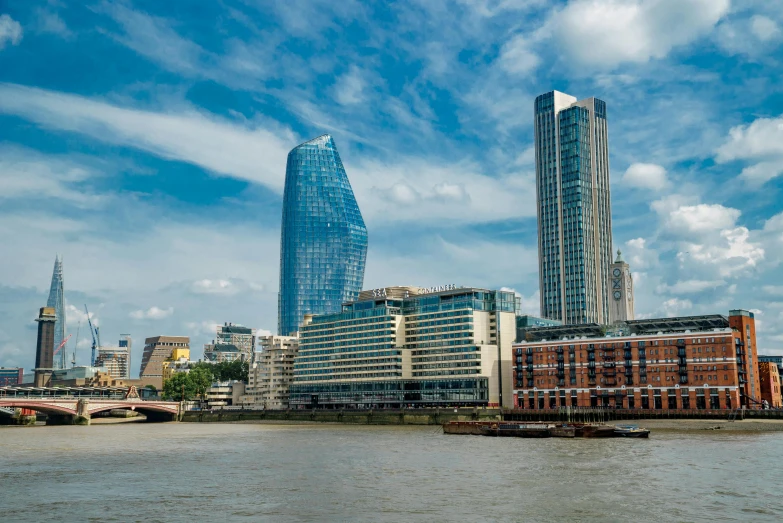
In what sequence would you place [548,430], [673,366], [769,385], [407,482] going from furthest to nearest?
[769,385] → [673,366] → [548,430] → [407,482]

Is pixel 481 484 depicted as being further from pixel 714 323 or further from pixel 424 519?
pixel 714 323

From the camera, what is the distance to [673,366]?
183375 mm

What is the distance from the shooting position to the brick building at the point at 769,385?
7574 inches

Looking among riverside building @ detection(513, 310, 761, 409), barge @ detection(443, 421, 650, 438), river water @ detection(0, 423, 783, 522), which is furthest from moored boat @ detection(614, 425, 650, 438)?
riverside building @ detection(513, 310, 761, 409)

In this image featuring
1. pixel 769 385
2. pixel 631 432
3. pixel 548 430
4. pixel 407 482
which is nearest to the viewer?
pixel 407 482

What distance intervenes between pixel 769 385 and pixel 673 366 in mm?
28130

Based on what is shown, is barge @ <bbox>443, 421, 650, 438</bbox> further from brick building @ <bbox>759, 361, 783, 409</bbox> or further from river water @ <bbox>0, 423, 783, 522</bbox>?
brick building @ <bbox>759, 361, 783, 409</bbox>

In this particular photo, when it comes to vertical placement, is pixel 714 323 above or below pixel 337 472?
above

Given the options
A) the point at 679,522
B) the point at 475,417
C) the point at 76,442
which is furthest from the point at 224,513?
the point at 475,417

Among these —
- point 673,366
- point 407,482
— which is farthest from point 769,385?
point 407,482

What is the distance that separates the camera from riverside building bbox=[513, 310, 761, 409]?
578 ft

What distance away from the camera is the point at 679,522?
52.4 metres

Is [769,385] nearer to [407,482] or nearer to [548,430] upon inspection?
[548,430]

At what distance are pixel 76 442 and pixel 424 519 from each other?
97.5 metres
